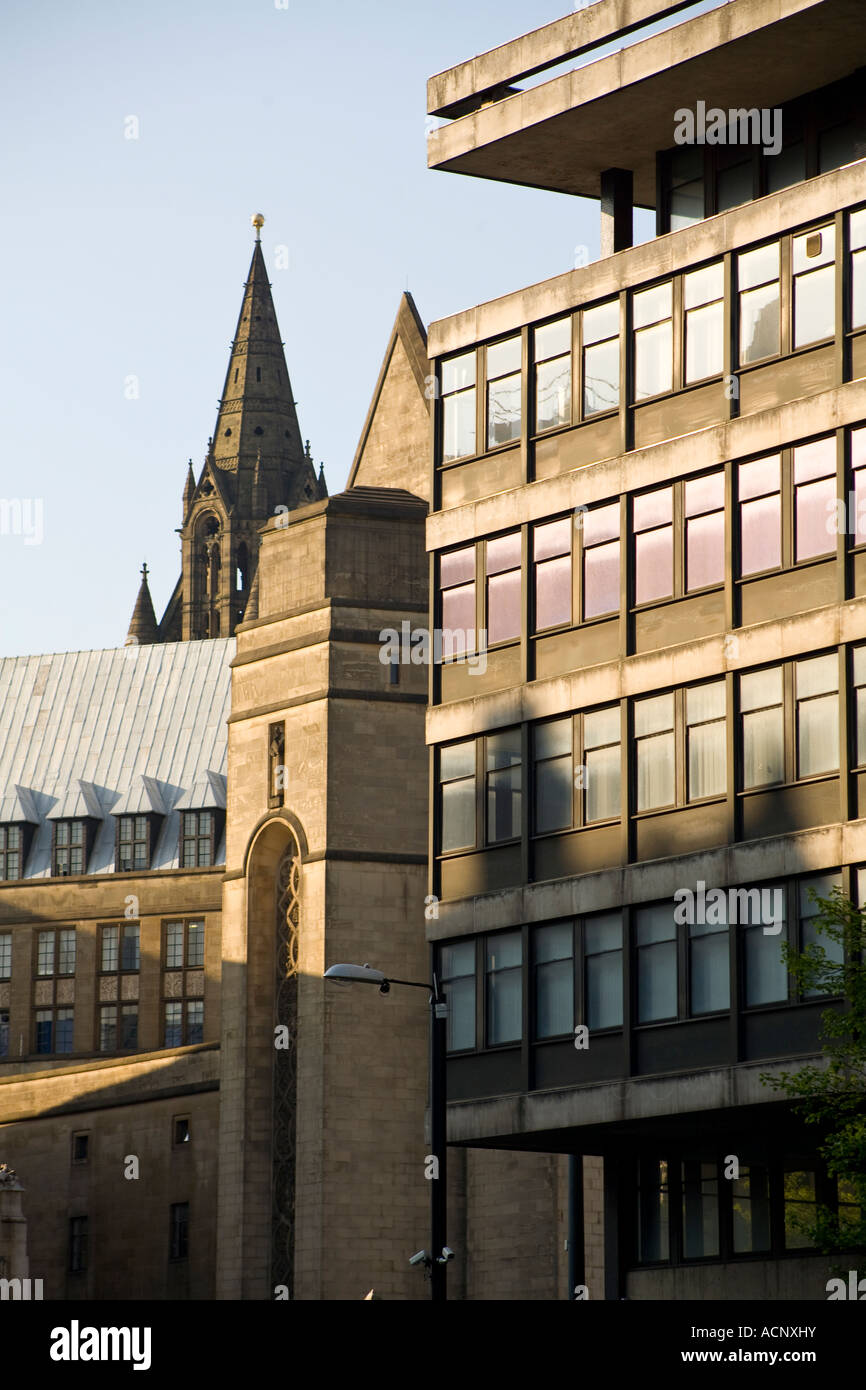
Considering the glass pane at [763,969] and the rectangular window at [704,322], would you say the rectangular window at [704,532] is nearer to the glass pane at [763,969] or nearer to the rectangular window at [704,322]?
the rectangular window at [704,322]

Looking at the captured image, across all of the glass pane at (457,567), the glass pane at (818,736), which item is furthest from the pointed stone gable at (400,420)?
the glass pane at (818,736)

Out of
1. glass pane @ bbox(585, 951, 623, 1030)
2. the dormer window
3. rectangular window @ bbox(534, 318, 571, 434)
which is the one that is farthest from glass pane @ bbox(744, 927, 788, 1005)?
the dormer window

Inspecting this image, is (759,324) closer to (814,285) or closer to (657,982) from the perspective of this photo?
(814,285)

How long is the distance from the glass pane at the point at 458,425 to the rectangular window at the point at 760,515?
7341 mm

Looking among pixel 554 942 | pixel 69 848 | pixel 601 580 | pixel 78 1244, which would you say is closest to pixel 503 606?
pixel 601 580

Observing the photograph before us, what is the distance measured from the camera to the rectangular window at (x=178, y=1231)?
7088cm

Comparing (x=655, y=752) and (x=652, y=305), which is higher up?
(x=652, y=305)

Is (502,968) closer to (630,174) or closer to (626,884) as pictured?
(626,884)

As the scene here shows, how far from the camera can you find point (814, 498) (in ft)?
137

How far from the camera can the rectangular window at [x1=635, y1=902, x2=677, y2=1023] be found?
4281cm

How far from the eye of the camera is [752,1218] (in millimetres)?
43719

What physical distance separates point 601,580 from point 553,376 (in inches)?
166
